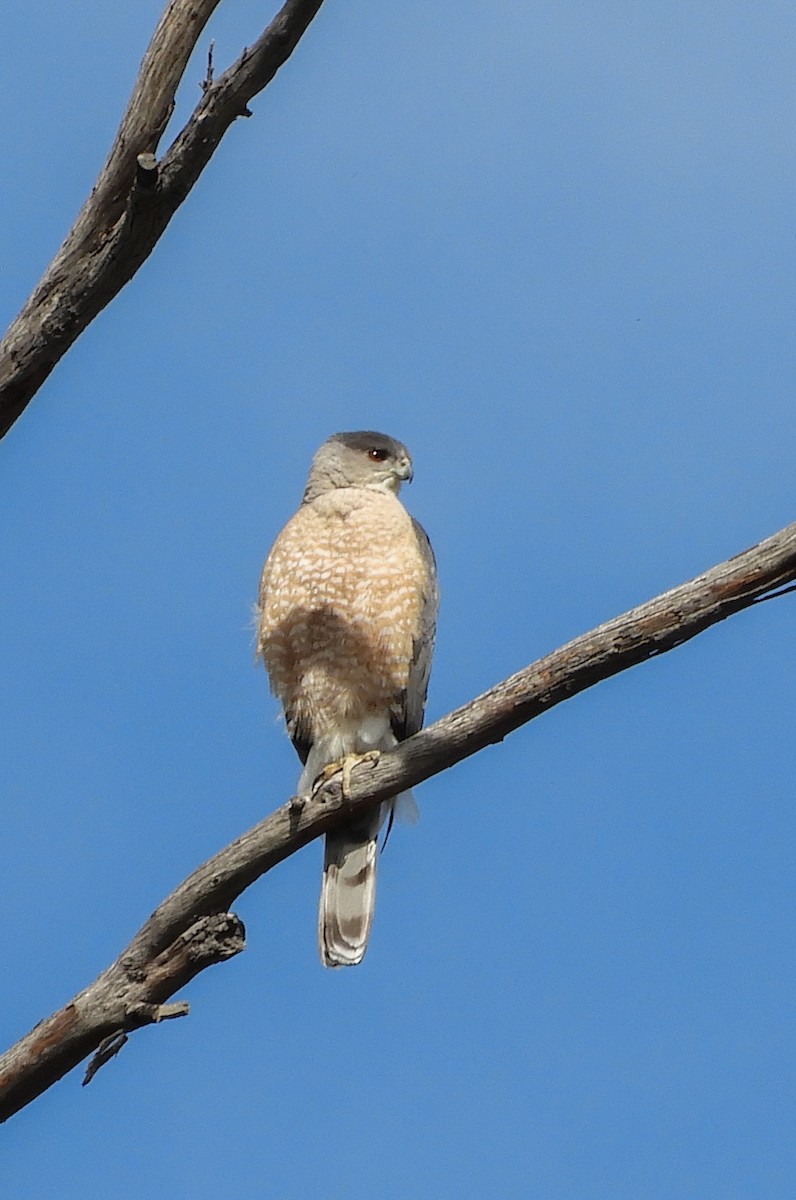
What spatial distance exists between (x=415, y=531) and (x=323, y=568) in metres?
0.55

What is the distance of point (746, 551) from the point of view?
13.8 feet

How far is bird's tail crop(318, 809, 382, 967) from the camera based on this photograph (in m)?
5.93

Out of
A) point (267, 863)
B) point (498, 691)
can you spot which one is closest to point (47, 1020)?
point (267, 863)

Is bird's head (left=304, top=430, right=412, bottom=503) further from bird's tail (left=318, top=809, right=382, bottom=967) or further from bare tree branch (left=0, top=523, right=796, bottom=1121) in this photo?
bare tree branch (left=0, top=523, right=796, bottom=1121)

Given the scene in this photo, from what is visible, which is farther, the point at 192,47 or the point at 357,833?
the point at 357,833

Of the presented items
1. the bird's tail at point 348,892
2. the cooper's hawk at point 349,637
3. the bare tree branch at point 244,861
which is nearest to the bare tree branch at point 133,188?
the bare tree branch at point 244,861

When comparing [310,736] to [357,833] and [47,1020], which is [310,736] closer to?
[357,833]

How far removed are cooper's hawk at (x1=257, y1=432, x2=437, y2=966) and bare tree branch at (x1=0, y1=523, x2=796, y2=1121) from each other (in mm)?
1833

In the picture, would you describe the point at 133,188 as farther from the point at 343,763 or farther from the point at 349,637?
the point at 343,763

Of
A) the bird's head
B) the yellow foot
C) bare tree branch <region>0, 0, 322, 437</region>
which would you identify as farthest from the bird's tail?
bare tree branch <region>0, 0, 322, 437</region>

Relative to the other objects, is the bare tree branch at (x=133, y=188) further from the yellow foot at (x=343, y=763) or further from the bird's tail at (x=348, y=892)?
the bird's tail at (x=348, y=892)

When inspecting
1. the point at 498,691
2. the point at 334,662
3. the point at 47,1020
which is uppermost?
the point at 334,662

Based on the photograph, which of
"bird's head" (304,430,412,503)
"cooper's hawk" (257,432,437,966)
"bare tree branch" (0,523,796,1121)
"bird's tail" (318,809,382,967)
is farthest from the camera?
"bird's head" (304,430,412,503)

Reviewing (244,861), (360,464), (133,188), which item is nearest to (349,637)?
(360,464)
